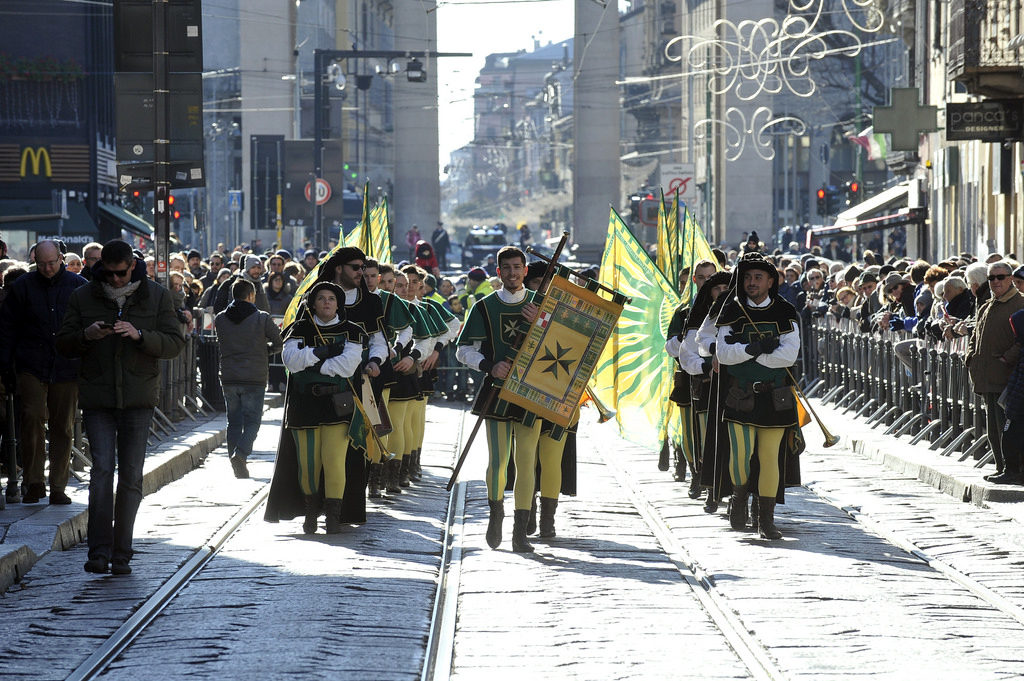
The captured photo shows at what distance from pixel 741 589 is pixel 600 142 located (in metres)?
66.5

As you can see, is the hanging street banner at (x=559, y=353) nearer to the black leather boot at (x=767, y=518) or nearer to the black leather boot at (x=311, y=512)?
the black leather boot at (x=767, y=518)

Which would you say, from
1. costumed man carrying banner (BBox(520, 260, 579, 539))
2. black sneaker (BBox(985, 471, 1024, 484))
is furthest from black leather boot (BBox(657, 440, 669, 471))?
costumed man carrying banner (BBox(520, 260, 579, 539))

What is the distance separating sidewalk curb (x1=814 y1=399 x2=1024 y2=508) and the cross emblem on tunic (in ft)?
35.6

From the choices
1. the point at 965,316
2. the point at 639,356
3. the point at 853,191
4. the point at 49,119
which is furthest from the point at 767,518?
the point at 853,191

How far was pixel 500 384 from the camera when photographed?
12.0 meters

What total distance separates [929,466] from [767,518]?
4.74 m

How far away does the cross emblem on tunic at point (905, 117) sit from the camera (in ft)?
105

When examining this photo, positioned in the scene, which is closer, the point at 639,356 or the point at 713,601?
the point at 713,601

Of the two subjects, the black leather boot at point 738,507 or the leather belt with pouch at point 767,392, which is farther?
the black leather boot at point 738,507

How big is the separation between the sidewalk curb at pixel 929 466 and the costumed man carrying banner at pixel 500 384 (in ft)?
14.8

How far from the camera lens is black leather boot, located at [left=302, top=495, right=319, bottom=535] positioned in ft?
41.9

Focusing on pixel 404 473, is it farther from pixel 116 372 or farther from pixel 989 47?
pixel 989 47

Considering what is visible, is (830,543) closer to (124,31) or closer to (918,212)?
(124,31)

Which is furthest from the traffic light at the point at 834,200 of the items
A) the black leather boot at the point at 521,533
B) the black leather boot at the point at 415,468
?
the black leather boot at the point at 521,533
